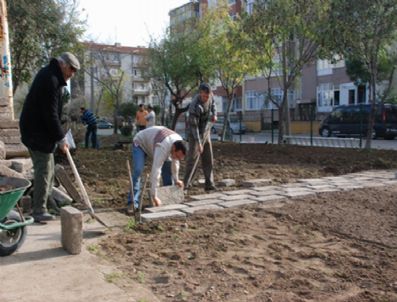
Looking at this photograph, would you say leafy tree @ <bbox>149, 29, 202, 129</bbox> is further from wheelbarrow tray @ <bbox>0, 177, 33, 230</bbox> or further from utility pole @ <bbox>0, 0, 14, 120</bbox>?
wheelbarrow tray @ <bbox>0, 177, 33, 230</bbox>

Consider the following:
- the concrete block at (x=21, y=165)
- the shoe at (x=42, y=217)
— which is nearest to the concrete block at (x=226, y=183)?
the concrete block at (x=21, y=165)

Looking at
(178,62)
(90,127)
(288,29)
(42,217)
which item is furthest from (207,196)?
(178,62)

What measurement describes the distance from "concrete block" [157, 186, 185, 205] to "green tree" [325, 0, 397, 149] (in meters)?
9.58

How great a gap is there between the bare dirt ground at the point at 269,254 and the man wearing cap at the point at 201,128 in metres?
1.71

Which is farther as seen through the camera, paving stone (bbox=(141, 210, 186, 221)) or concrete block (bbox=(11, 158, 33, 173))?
concrete block (bbox=(11, 158, 33, 173))

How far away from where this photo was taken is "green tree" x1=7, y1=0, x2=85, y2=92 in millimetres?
16344

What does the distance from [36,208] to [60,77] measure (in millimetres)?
1627

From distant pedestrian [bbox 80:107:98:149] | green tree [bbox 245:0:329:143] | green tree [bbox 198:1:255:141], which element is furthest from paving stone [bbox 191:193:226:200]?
green tree [bbox 198:1:255:141]

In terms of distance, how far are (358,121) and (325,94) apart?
17.0 meters

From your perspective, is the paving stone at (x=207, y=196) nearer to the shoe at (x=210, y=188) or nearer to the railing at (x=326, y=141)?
the shoe at (x=210, y=188)

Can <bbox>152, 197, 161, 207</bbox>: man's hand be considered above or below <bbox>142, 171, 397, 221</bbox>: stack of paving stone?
above

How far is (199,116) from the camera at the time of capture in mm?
8125

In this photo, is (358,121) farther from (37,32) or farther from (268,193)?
(268,193)

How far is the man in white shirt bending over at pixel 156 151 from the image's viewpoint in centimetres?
594
